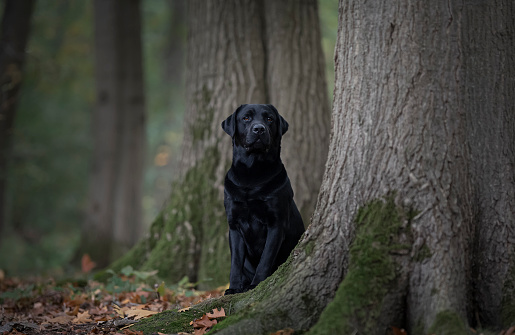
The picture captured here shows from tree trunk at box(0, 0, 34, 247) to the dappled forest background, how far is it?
1.32 meters

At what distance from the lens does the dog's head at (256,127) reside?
485 cm

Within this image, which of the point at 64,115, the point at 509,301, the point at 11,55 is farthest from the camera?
the point at 64,115

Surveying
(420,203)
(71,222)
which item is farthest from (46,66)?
(420,203)

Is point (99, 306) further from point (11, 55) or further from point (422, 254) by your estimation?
point (11, 55)

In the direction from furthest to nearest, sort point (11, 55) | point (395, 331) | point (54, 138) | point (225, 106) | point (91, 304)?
A: point (54, 138), point (11, 55), point (225, 106), point (91, 304), point (395, 331)

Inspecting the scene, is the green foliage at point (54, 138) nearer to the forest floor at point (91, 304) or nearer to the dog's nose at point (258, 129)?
the forest floor at point (91, 304)

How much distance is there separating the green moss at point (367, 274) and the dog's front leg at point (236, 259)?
1.56 m

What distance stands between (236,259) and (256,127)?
1206 mm

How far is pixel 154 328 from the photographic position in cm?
388

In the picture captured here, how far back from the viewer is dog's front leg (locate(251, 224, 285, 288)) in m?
4.74

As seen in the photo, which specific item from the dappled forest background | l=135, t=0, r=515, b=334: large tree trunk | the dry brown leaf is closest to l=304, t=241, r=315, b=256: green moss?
l=135, t=0, r=515, b=334: large tree trunk

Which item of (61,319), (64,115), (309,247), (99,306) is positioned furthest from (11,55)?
(309,247)

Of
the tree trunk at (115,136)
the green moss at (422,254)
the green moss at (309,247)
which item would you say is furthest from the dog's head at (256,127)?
the tree trunk at (115,136)

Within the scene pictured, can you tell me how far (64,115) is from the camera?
19312 millimetres
